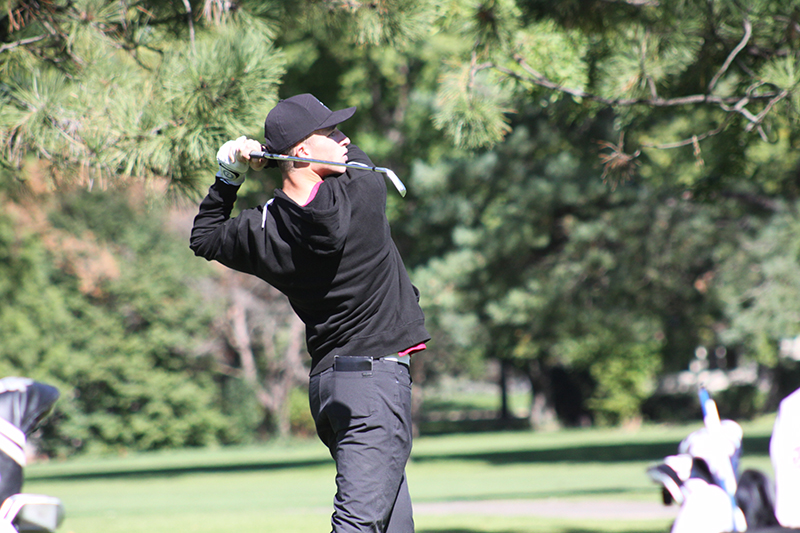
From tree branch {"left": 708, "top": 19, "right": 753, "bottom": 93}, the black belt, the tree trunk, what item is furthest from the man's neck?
the tree trunk

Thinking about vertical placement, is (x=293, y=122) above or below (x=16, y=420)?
above

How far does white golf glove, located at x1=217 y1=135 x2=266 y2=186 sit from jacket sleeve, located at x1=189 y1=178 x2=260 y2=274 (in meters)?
0.09

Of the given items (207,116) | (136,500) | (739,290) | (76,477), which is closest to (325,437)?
(207,116)

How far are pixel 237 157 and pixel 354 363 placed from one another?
0.88m

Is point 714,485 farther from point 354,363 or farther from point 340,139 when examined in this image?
point 340,139

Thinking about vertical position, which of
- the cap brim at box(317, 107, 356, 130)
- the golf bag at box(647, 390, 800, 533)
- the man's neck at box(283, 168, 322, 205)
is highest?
the cap brim at box(317, 107, 356, 130)

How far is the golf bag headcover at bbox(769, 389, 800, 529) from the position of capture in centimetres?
229

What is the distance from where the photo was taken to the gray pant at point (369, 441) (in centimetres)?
306

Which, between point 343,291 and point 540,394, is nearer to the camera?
point 343,291

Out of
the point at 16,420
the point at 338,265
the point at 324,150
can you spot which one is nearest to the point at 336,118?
the point at 324,150

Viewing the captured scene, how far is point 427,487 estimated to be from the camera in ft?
50.9

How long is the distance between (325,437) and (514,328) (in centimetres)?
1581

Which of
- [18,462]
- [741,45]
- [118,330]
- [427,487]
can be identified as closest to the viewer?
[18,462]

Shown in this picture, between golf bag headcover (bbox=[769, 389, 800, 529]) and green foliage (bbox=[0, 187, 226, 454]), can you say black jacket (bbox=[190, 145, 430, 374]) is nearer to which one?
golf bag headcover (bbox=[769, 389, 800, 529])
